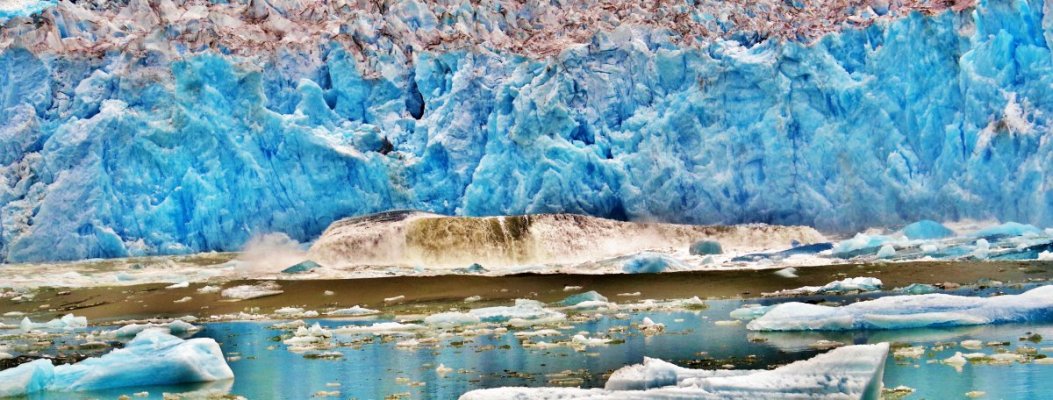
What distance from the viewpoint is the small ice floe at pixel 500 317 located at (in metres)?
13.9

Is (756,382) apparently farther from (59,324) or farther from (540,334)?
(59,324)

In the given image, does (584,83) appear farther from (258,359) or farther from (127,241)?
(258,359)

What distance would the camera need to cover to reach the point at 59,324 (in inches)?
633

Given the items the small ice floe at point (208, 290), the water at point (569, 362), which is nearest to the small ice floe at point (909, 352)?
the water at point (569, 362)

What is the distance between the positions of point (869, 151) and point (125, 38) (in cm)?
1605

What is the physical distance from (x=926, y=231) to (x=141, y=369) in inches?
574

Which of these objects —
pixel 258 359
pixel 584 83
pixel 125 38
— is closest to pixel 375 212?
pixel 584 83

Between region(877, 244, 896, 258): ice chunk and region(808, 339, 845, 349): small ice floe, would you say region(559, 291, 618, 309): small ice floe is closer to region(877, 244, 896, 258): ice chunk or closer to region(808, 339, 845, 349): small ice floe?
region(808, 339, 845, 349): small ice floe

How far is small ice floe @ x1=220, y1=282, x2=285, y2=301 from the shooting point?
19.0 m

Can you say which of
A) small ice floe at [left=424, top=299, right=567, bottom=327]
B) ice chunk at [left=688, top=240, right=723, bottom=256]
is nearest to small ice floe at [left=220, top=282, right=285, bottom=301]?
small ice floe at [left=424, top=299, right=567, bottom=327]

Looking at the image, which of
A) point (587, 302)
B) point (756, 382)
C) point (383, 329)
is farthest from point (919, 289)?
point (756, 382)

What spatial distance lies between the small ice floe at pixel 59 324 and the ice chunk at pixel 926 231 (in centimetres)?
1347

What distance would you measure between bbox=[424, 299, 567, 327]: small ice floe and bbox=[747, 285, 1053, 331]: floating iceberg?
3.09 metres

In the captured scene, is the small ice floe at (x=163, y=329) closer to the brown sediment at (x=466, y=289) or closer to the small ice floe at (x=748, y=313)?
the brown sediment at (x=466, y=289)
